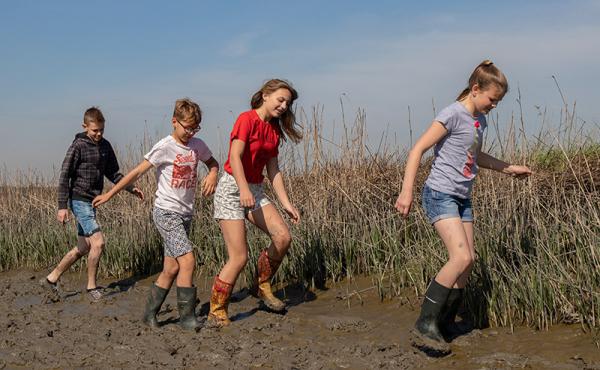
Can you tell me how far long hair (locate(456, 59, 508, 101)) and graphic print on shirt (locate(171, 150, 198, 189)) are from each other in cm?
206

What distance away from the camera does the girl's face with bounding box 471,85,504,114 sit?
4.12 metres

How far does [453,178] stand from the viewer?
4176mm

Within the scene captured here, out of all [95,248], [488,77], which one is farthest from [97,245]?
[488,77]

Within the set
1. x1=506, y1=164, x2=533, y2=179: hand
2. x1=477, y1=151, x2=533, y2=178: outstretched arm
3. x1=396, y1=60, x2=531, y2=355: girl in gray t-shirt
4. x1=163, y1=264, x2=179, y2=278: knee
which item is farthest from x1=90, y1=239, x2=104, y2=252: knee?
x1=506, y1=164, x2=533, y2=179: hand

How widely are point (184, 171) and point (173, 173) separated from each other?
87mm

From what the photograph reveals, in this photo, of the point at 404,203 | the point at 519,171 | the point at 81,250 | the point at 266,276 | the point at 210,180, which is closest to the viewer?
the point at 404,203

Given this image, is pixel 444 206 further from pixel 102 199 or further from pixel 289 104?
pixel 102 199

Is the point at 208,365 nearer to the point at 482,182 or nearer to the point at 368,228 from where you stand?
the point at 368,228

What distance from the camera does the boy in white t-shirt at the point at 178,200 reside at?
5.00 metres

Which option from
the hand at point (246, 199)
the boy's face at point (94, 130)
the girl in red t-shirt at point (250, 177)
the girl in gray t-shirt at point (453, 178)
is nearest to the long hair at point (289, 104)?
the girl in red t-shirt at point (250, 177)

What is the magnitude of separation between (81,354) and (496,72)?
3.03 metres

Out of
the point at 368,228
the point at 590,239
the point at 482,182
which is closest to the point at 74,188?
the point at 368,228

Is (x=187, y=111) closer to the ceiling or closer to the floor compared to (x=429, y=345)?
closer to the ceiling

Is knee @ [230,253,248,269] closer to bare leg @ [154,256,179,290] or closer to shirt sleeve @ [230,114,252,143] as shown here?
bare leg @ [154,256,179,290]
